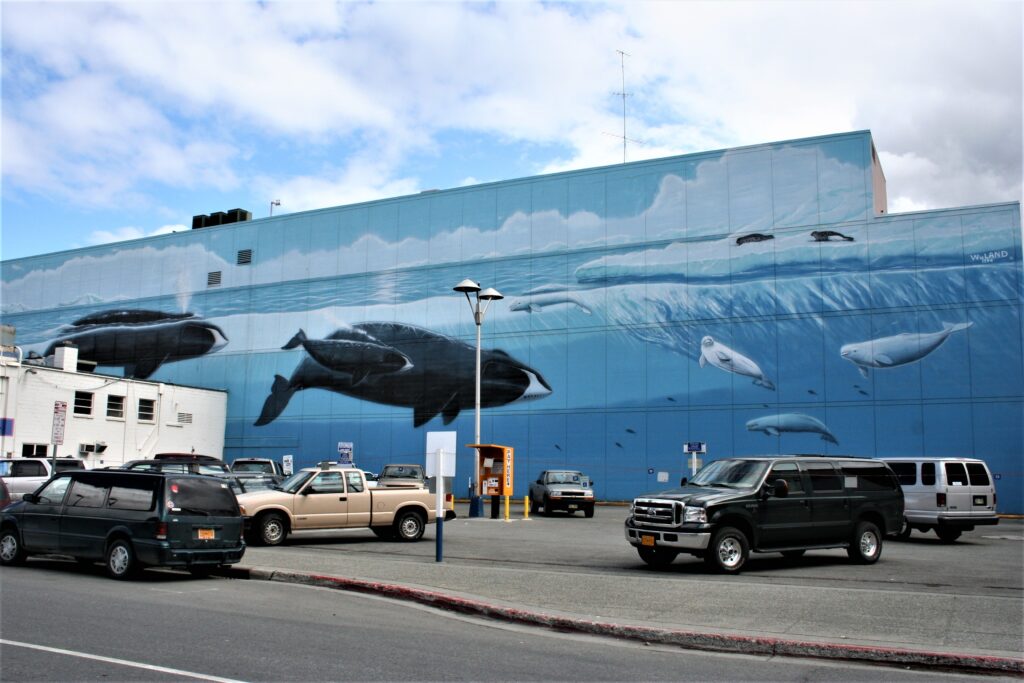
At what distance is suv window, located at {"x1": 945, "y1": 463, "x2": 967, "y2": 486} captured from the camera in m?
22.4

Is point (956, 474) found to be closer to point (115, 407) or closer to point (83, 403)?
point (83, 403)

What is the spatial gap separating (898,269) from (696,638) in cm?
3500

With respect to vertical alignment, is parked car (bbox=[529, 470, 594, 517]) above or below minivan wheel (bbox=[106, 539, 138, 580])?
above

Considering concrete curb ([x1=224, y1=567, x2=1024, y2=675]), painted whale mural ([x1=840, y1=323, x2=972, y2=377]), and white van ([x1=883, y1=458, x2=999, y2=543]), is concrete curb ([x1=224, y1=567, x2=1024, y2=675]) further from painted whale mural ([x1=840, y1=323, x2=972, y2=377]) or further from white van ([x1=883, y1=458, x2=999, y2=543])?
painted whale mural ([x1=840, y1=323, x2=972, y2=377])

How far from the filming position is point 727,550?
1538cm

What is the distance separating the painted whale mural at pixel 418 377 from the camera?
160 feet

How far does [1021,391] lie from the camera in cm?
3741

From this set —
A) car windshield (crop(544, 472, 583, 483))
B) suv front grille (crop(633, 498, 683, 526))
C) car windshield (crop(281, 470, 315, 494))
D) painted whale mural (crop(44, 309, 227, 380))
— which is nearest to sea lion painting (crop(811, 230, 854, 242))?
car windshield (crop(544, 472, 583, 483))

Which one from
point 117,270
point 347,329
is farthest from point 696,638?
point 117,270

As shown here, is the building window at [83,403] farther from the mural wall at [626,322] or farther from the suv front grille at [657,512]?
the suv front grille at [657,512]

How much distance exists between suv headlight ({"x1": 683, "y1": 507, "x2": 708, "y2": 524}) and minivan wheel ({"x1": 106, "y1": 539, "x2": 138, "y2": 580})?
892 centimetres

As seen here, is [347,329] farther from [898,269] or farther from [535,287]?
[898,269]

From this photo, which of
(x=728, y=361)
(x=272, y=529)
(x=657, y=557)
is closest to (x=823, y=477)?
(x=657, y=557)

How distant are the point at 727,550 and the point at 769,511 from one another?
3.98 feet
